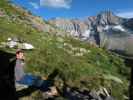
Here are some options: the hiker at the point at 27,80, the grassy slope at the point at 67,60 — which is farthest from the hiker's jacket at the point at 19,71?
the grassy slope at the point at 67,60

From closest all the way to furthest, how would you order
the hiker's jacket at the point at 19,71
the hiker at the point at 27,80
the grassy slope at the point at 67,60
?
the hiker's jacket at the point at 19,71
the hiker at the point at 27,80
the grassy slope at the point at 67,60

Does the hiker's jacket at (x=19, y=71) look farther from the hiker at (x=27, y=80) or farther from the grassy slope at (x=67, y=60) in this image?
the grassy slope at (x=67, y=60)

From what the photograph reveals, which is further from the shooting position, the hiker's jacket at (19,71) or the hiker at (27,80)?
the hiker at (27,80)

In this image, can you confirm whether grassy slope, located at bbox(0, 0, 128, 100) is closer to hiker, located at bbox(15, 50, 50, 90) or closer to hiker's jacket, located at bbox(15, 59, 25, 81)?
hiker, located at bbox(15, 50, 50, 90)

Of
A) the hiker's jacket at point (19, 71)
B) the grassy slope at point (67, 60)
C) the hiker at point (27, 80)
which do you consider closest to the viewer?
the hiker's jacket at point (19, 71)

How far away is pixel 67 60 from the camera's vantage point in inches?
664

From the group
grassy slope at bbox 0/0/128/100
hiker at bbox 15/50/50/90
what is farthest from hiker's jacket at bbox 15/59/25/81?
grassy slope at bbox 0/0/128/100

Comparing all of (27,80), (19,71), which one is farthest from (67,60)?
(19,71)

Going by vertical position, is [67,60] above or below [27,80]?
above

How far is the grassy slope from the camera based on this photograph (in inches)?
592

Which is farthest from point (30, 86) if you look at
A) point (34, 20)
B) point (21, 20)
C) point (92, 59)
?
point (34, 20)

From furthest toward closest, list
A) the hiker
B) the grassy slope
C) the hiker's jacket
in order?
1. the grassy slope
2. the hiker
3. the hiker's jacket

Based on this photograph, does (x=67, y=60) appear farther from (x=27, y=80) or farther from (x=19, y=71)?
(x=19, y=71)

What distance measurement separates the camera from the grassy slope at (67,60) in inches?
592
